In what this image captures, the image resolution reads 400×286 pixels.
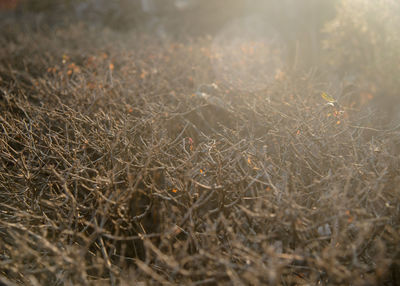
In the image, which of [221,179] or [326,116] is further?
[326,116]

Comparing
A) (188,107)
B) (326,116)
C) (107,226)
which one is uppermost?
(326,116)

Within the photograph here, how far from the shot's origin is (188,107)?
Result: 4652 millimetres

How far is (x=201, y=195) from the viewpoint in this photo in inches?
117

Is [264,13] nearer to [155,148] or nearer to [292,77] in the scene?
[292,77]

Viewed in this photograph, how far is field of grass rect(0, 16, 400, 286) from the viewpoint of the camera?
239 cm

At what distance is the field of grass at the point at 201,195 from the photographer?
94.2 inches

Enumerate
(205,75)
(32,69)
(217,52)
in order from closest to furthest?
(205,75)
(32,69)
(217,52)

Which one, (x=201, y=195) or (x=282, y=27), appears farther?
(x=282, y=27)

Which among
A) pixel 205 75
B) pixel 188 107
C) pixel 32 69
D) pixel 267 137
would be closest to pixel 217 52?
pixel 205 75

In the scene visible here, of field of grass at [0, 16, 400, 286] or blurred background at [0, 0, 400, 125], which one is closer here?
field of grass at [0, 16, 400, 286]

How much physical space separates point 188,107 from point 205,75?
4.58 feet

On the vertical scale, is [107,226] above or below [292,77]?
below

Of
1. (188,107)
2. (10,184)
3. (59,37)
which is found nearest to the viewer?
(10,184)

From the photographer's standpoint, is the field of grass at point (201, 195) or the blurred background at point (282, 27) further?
the blurred background at point (282, 27)
